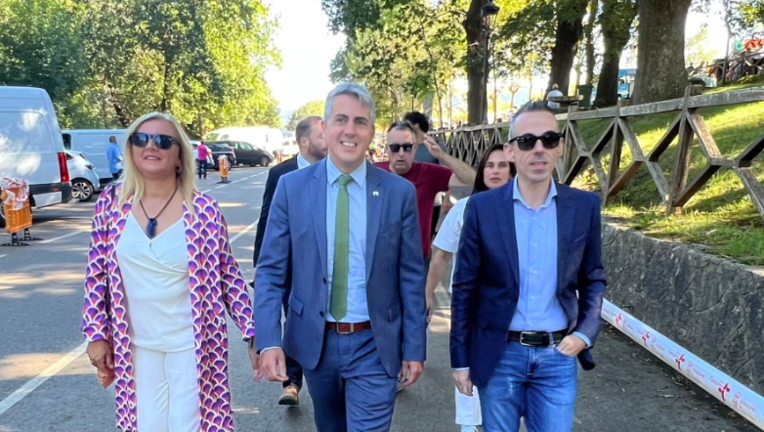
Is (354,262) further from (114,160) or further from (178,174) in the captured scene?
(114,160)

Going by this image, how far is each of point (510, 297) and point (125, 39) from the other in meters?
40.4

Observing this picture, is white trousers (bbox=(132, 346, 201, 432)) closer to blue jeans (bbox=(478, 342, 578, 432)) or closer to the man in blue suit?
the man in blue suit

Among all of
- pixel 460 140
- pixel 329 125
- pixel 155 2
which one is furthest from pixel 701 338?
pixel 155 2

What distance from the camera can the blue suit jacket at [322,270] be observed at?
257 cm

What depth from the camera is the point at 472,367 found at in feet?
8.71

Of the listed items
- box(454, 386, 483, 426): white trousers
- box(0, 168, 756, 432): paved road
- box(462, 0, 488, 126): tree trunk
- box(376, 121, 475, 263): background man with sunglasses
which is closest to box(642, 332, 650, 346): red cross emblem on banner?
box(0, 168, 756, 432): paved road

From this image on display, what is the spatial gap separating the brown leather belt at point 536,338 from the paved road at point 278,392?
5.59ft

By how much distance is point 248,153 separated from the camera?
41.8 metres

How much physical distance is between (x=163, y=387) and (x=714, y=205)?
552cm

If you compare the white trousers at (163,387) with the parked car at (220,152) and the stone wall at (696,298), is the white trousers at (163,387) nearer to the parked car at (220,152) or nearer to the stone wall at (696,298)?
the stone wall at (696,298)

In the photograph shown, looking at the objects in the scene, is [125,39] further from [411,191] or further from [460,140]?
[411,191]

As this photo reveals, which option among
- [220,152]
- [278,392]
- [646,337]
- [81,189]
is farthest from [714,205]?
[220,152]

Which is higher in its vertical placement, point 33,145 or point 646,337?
point 33,145

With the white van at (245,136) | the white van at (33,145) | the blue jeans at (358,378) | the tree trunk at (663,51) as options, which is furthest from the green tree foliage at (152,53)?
the blue jeans at (358,378)
